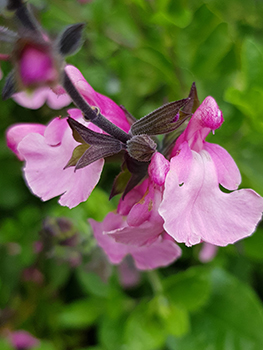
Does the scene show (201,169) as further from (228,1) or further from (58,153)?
(228,1)

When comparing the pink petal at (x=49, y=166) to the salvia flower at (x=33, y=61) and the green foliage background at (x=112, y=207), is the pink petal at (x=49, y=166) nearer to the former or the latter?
the salvia flower at (x=33, y=61)

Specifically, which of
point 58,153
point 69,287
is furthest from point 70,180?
point 69,287

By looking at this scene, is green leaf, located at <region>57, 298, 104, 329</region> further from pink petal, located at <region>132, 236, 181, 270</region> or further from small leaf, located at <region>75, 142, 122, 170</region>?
small leaf, located at <region>75, 142, 122, 170</region>

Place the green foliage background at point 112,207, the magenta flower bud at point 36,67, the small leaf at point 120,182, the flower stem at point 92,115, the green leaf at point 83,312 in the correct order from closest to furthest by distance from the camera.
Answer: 1. the magenta flower bud at point 36,67
2. the flower stem at point 92,115
3. the small leaf at point 120,182
4. the green foliage background at point 112,207
5. the green leaf at point 83,312

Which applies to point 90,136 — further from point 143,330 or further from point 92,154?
point 143,330

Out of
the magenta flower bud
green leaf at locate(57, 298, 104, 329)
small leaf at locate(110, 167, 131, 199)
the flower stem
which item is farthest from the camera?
green leaf at locate(57, 298, 104, 329)

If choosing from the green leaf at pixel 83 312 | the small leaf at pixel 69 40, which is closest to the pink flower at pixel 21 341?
the green leaf at pixel 83 312

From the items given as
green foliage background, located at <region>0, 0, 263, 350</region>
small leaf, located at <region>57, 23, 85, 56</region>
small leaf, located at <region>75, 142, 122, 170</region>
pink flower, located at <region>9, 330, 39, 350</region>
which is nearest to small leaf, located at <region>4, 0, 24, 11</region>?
small leaf, located at <region>57, 23, 85, 56</region>
